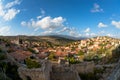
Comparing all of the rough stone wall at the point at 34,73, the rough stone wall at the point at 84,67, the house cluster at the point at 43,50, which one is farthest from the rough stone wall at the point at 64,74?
the house cluster at the point at 43,50

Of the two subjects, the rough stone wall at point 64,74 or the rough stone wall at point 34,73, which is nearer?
the rough stone wall at point 34,73

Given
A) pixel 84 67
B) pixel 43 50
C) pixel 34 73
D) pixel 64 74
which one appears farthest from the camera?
pixel 43 50

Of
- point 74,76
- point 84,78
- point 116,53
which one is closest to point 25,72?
point 74,76

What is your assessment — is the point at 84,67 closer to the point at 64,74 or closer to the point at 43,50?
the point at 64,74

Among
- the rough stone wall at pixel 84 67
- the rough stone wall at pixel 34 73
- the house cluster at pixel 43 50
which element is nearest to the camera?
the rough stone wall at pixel 34 73

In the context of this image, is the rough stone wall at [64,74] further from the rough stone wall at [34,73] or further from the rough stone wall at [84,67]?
the rough stone wall at [84,67]

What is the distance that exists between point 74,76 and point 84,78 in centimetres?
480

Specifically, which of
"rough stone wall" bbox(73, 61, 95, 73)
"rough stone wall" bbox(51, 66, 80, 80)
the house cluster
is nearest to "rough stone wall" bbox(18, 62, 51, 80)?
"rough stone wall" bbox(51, 66, 80, 80)

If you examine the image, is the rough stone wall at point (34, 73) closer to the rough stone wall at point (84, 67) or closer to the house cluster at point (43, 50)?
the rough stone wall at point (84, 67)

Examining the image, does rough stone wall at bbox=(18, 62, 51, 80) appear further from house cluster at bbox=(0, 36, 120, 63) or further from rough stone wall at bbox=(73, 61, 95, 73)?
house cluster at bbox=(0, 36, 120, 63)

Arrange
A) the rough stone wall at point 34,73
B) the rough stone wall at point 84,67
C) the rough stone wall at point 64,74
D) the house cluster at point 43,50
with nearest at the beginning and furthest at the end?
the rough stone wall at point 34,73
the rough stone wall at point 64,74
the rough stone wall at point 84,67
the house cluster at point 43,50

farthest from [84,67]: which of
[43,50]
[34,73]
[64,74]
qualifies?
[43,50]

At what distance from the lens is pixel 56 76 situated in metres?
27.2

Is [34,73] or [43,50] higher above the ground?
[34,73]
